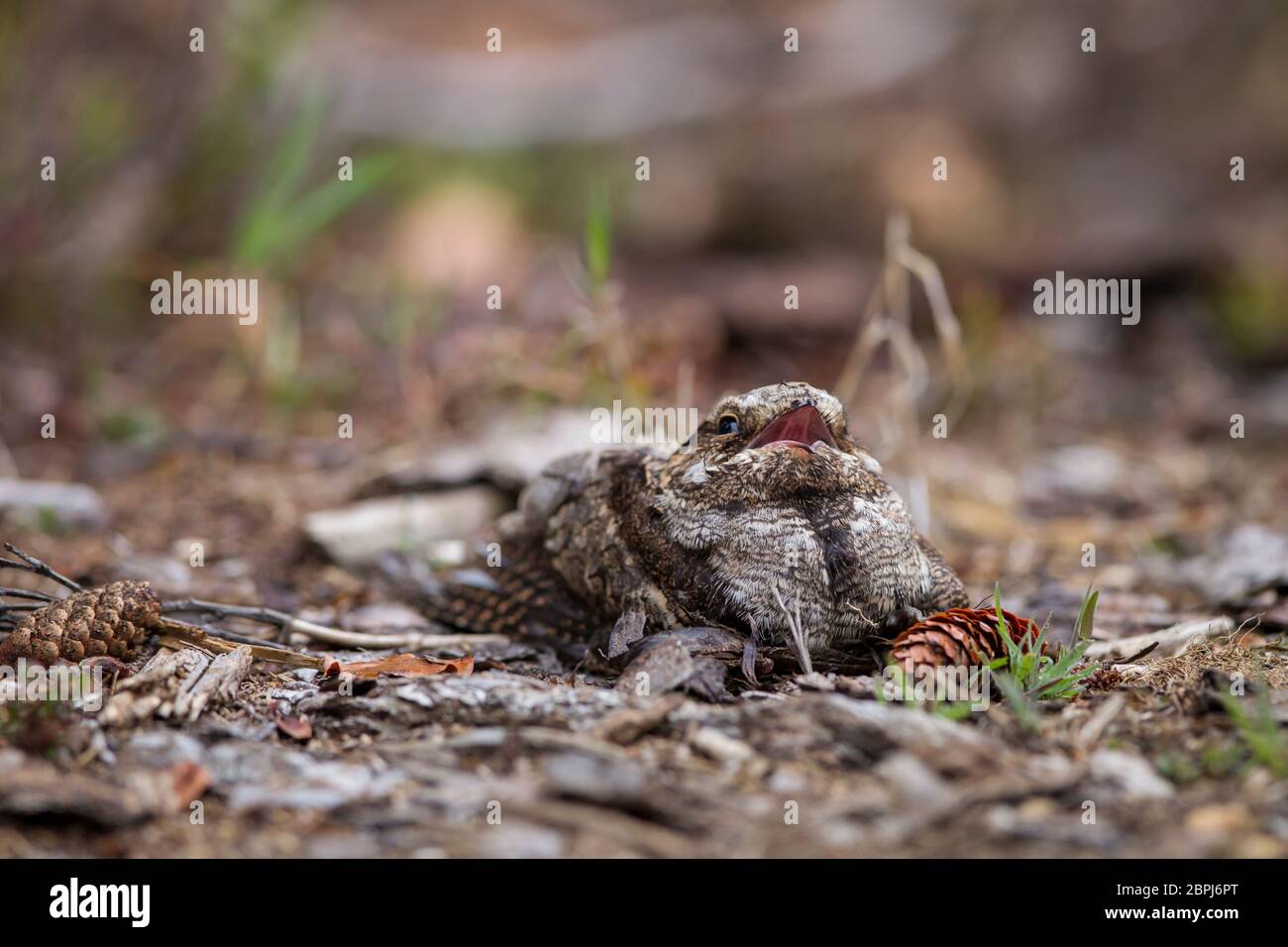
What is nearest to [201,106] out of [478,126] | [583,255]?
[583,255]

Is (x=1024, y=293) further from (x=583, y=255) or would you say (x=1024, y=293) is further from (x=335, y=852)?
(x=335, y=852)

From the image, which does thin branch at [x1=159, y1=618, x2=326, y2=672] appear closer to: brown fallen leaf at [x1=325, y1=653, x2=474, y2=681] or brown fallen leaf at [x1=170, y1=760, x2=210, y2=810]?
brown fallen leaf at [x1=325, y1=653, x2=474, y2=681]

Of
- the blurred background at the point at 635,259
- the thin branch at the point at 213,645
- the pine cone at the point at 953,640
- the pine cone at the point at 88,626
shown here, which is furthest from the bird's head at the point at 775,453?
the pine cone at the point at 88,626

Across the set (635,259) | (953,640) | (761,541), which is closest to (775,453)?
(761,541)

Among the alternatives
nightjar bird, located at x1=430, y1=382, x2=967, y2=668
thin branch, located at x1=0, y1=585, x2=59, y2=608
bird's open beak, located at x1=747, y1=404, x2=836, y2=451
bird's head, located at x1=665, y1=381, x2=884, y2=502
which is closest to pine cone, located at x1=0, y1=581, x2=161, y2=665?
thin branch, located at x1=0, y1=585, x2=59, y2=608

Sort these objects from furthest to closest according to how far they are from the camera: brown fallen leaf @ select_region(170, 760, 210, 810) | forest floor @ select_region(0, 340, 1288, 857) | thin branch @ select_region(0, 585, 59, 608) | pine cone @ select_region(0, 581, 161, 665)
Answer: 1. thin branch @ select_region(0, 585, 59, 608)
2. pine cone @ select_region(0, 581, 161, 665)
3. brown fallen leaf @ select_region(170, 760, 210, 810)
4. forest floor @ select_region(0, 340, 1288, 857)

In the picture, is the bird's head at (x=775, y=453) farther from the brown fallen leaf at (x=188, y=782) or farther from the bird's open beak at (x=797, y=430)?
the brown fallen leaf at (x=188, y=782)
